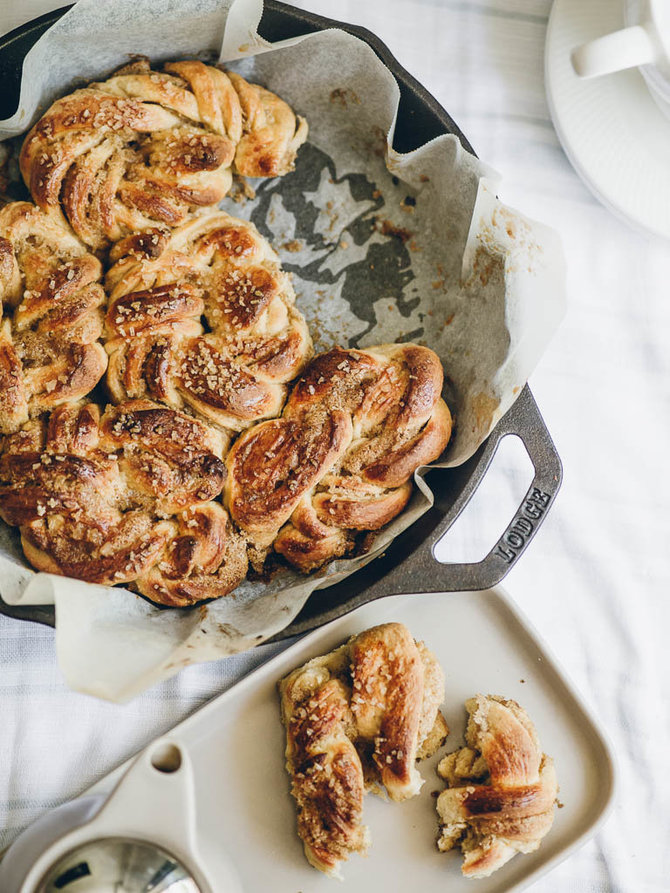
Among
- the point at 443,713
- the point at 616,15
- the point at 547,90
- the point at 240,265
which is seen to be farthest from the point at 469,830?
the point at 616,15

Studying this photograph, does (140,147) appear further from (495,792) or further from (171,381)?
(495,792)

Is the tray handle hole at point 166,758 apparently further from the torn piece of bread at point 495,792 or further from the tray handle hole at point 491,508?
the tray handle hole at point 491,508

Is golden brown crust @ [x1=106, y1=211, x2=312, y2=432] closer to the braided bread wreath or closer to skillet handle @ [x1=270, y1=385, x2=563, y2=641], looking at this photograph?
the braided bread wreath

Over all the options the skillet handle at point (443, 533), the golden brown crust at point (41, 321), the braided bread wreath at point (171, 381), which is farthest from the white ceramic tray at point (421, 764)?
the golden brown crust at point (41, 321)

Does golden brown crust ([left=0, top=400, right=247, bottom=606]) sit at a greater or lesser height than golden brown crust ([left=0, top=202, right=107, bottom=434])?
lesser

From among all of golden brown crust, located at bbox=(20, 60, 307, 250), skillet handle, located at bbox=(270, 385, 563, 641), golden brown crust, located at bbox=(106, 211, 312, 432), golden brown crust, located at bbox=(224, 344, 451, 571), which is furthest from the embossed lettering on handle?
golden brown crust, located at bbox=(20, 60, 307, 250)

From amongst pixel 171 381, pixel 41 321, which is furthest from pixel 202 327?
pixel 41 321
